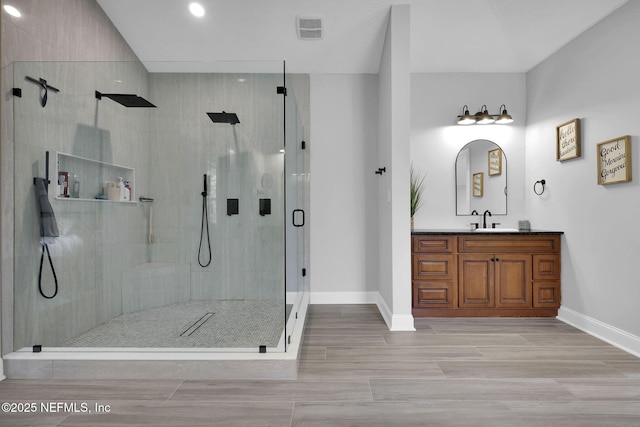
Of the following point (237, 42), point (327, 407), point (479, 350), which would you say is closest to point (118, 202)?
point (327, 407)

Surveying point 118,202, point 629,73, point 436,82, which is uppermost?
point 436,82

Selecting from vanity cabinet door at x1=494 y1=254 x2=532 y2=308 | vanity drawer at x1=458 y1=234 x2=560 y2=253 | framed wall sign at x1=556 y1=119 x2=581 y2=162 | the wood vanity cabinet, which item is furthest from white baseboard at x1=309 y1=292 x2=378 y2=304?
framed wall sign at x1=556 y1=119 x2=581 y2=162

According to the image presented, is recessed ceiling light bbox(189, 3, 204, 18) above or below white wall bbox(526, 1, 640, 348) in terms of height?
above

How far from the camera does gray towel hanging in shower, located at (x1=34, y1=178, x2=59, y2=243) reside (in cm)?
233

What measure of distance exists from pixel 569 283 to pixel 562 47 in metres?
2.19

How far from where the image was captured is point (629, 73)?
8.87 feet

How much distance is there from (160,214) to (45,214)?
0.73 meters

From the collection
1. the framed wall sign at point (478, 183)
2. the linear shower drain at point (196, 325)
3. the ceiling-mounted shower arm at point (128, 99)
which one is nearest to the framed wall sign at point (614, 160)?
the framed wall sign at point (478, 183)

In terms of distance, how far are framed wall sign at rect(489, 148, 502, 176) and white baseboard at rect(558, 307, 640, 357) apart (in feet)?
5.05

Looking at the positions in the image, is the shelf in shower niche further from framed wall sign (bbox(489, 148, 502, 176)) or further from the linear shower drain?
framed wall sign (bbox(489, 148, 502, 176))

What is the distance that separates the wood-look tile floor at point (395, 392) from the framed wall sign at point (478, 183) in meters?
1.78

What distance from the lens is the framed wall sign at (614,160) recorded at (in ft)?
8.82

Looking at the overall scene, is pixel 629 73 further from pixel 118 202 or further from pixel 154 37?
pixel 154 37

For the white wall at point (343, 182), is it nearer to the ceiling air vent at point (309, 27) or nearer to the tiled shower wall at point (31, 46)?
the ceiling air vent at point (309, 27)
